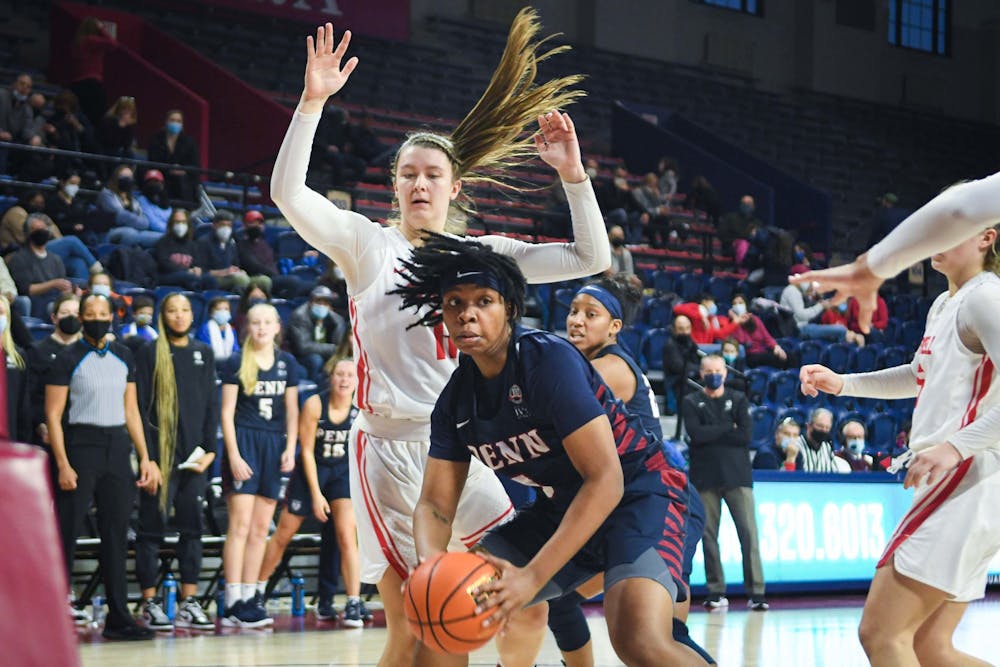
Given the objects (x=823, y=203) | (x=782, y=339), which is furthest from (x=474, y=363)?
(x=823, y=203)

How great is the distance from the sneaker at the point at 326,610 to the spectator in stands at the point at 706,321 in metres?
6.16

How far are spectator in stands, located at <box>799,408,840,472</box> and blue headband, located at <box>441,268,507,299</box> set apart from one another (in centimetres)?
859

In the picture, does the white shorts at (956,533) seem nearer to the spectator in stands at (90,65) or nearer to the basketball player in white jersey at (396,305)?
the basketball player in white jersey at (396,305)

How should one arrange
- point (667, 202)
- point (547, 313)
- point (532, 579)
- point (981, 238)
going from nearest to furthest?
point (532, 579) < point (981, 238) < point (547, 313) < point (667, 202)

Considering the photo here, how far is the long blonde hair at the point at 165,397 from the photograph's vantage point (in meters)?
8.09

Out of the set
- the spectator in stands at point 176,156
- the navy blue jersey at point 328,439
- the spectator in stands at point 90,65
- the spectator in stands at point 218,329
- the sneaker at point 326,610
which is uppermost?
the spectator in stands at point 90,65

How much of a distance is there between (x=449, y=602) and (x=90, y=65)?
14.6 meters

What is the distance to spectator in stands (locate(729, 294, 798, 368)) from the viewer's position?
47.8 ft

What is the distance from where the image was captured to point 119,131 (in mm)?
13734

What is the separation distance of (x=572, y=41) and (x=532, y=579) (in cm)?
2033

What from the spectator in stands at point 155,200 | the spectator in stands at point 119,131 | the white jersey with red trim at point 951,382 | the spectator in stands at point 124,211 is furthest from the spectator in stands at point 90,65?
the white jersey with red trim at point 951,382

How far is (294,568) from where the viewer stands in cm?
1002

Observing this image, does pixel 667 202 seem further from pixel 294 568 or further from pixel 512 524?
pixel 512 524

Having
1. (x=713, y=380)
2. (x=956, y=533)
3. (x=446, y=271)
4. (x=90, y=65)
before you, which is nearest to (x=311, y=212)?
(x=446, y=271)
